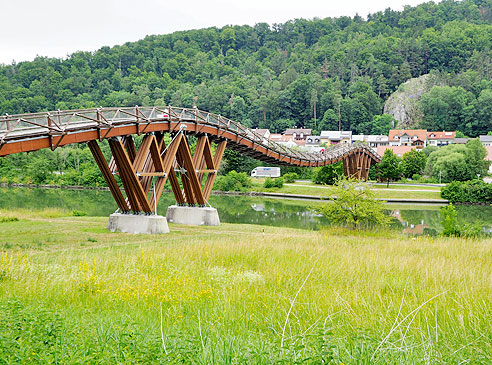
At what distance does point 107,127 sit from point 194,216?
9.73 metres

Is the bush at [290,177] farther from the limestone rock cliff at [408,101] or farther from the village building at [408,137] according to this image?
the limestone rock cliff at [408,101]

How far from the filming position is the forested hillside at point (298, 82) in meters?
133

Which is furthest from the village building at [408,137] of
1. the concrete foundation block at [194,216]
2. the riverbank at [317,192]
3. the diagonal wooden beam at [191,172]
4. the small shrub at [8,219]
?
the small shrub at [8,219]

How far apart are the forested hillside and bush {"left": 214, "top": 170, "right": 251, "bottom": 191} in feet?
222

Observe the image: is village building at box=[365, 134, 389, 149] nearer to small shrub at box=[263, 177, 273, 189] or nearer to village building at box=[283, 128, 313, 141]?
village building at box=[283, 128, 313, 141]

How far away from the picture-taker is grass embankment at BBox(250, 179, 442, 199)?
62469mm

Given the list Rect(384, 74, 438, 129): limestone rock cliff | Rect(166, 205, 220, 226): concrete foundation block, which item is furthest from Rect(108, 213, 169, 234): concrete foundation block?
Rect(384, 74, 438, 129): limestone rock cliff

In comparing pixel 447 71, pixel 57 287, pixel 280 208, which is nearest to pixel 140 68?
pixel 447 71

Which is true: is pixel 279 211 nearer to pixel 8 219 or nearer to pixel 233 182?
pixel 233 182

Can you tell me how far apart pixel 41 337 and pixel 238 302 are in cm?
273

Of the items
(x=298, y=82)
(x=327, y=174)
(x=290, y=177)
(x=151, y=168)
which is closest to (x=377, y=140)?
(x=298, y=82)

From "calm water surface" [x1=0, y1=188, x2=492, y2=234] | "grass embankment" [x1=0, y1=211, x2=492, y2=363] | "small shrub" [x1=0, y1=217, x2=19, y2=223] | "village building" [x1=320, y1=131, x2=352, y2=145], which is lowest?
"calm water surface" [x1=0, y1=188, x2=492, y2=234]

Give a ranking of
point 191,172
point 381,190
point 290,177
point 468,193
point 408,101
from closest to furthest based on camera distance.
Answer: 1. point 191,172
2. point 468,193
3. point 381,190
4. point 290,177
5. point 408,101

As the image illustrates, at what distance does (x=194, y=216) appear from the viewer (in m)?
28.3
